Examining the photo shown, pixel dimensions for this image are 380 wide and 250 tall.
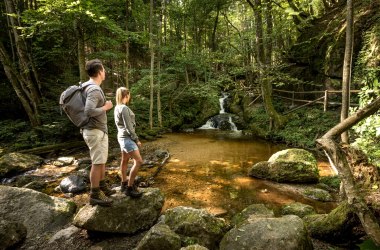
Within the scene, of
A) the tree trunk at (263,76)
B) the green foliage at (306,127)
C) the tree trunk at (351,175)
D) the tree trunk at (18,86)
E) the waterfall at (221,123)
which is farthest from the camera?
the waterfall at (221,123)

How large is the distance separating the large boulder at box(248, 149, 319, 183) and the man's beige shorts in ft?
18.0

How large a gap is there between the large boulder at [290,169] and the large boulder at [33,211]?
542 centimetres

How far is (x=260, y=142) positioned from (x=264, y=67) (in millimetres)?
4321

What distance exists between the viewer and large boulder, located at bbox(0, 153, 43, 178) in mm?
8364

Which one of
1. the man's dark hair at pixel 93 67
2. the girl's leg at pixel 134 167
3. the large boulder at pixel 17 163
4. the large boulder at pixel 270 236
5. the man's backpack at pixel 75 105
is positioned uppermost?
the man's dark hair at pixel 93 67

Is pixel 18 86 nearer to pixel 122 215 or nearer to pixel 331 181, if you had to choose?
pixel 122 215

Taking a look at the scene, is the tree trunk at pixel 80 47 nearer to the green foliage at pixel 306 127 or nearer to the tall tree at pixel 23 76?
the tall tree at pixel 23 76

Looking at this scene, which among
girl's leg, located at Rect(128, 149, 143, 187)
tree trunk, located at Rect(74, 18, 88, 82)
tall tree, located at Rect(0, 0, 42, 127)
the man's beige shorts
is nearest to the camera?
the man's beige shorts

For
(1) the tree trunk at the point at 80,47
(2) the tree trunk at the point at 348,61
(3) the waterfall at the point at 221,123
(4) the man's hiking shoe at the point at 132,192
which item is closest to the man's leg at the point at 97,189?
(4) the man's hiking shoe at the point at 132,192

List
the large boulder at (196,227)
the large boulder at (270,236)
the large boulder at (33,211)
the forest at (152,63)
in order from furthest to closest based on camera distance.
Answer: the forest at (152,63), the large boulder at (33,211), the large boulder at (196,227), the large boulder at (270,236)

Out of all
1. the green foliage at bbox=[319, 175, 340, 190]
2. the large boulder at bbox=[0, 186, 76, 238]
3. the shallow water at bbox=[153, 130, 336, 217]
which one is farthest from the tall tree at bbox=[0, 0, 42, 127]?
the green foliage at bbox=[319, 175, 340, 190]

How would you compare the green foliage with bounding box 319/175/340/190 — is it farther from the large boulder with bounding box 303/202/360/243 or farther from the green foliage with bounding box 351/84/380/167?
the large boulder with bounding box 303/202/360/243

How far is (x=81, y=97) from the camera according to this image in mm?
3621

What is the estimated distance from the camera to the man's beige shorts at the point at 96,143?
369 cm
